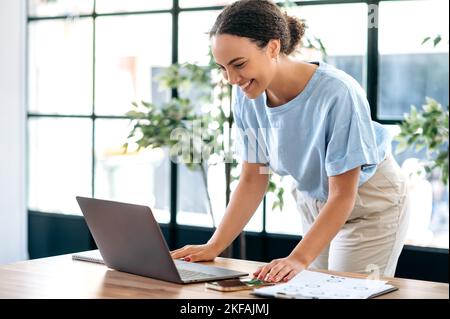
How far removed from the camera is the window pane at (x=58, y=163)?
495 cm

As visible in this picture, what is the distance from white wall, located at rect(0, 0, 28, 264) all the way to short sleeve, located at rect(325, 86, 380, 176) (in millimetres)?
3148

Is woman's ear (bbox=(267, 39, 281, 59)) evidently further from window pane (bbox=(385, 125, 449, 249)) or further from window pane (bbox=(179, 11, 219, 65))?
window pane (bbox=(179, 11, 219, 65))

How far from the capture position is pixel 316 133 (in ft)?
7.52

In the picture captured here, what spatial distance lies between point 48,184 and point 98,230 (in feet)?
10.3

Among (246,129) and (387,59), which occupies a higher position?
(387,59)

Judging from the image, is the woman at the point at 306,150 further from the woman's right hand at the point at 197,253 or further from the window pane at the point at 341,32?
the window pane at the point at 341,32

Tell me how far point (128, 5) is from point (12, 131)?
1.09 metres

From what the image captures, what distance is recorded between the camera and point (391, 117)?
3887 mm

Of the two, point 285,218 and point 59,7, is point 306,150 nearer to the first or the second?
point 285,218

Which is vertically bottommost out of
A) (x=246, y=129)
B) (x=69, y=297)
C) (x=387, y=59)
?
(x=69, y=297)

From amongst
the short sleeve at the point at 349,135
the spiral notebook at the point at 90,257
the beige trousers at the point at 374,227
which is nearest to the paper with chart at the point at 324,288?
the short sleeve at the point at 349,135
